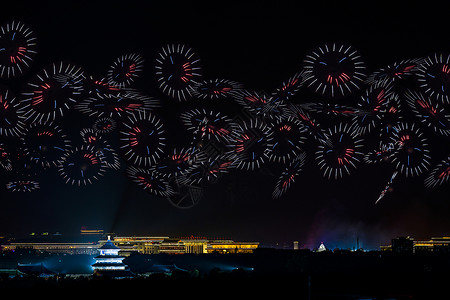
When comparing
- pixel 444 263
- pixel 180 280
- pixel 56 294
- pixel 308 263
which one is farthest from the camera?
pixel 308 263

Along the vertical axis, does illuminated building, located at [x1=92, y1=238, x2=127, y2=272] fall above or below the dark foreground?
above

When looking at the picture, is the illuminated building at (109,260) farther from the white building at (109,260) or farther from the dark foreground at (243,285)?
the dark foreground at (243,285)

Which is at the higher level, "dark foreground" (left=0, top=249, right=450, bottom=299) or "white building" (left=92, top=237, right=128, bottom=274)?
"white building" (left=92, top=237, right=128, bottom=274)

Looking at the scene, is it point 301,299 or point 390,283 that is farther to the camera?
point 390,283

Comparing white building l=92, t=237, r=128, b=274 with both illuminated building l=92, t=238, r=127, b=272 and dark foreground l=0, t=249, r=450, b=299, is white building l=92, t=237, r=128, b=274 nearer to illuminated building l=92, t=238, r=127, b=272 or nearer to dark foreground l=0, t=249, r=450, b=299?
illuminated building l=92, t=238, r=127, b=272

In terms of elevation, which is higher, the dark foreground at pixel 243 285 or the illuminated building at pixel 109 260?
the illuminated building at pixel 109 260

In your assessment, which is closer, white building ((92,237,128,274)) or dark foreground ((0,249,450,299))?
dark foreground ((0,249,450,299))

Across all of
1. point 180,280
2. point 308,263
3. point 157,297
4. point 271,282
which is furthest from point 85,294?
point 308,263

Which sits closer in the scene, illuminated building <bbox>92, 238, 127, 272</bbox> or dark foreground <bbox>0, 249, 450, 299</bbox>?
dark foreground <bbox>0, 249, 450, 299</bbox>

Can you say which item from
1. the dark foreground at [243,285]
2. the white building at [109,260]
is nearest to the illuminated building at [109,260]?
the white building at [109,260]

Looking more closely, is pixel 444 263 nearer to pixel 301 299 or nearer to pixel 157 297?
pixel 301 299

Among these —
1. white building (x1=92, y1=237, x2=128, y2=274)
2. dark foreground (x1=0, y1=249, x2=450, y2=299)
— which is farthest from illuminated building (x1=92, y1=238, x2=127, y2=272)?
dark foreground (x1=0, y1=249, x2=450, y2=299)
